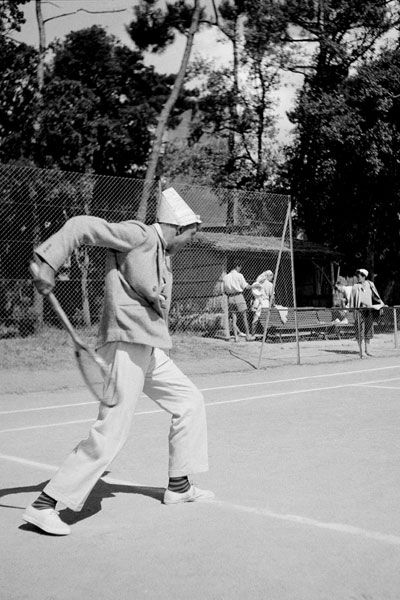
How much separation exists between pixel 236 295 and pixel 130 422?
14.4 metres

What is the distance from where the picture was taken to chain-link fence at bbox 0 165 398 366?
1564 centimetres

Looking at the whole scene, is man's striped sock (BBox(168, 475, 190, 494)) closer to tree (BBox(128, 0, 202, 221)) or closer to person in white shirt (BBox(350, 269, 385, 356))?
person in white shirt (BBox(350, 269, 385, 356))

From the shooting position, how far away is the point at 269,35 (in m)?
32.0

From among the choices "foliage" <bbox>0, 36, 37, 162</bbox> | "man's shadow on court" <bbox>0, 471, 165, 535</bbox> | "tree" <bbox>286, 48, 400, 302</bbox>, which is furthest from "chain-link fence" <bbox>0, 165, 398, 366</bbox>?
"man's shadow on court" <bbox>0, 471, 165, 535</bbox>

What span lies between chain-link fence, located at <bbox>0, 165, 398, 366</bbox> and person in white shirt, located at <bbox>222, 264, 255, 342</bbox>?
0.21 ft

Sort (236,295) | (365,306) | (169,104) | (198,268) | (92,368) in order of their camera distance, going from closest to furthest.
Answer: (92,368), (198,268), (236,295), (365,306), (169,104)

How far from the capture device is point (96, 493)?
623 cm

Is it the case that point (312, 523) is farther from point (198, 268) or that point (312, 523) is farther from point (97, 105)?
point (97, 105)

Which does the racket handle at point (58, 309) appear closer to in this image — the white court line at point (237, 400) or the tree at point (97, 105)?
the white court line at point (237, 400)

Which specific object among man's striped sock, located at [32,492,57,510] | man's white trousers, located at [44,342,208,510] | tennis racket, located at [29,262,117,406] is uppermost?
tennis racket, located at [29,262,117,406]

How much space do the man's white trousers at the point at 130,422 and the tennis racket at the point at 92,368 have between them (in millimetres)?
30

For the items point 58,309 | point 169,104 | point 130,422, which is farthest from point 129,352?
point 169,104

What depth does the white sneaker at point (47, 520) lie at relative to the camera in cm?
505

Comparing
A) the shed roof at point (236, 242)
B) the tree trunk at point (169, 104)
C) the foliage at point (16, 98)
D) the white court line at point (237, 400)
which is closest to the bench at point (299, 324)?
the shed roof at point (236, 242)
